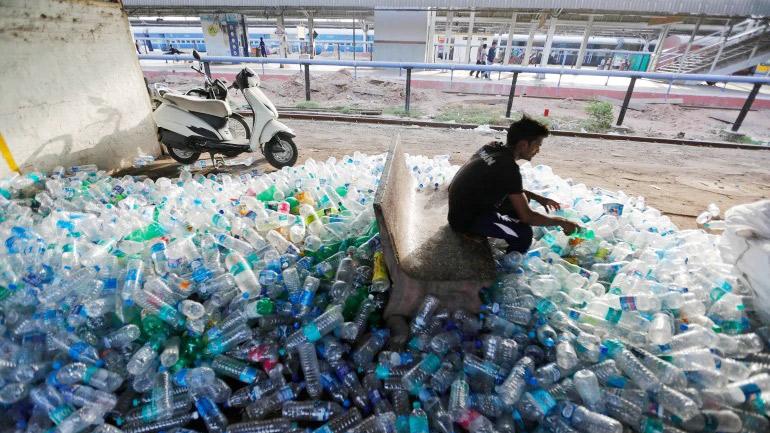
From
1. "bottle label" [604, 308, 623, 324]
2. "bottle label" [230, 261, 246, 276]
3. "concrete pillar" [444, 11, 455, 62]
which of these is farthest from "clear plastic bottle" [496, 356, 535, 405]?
"concrete pillar" [444, 11, 455, 62]

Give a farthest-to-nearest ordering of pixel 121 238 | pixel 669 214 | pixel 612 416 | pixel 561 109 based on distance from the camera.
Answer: pixel 561 109, pixel 669 214, pixel 121 238, pixel 612 416

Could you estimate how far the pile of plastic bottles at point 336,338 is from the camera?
200 cm

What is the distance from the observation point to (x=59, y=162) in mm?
4504

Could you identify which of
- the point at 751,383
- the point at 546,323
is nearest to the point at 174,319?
the point at 546,323

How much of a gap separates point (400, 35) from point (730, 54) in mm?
18399

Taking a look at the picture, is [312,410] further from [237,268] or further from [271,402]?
[237,268]

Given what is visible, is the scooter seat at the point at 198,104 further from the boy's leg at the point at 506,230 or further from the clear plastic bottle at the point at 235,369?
the boy's leg at the point at 506,230

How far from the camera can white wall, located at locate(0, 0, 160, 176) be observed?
12.7ft

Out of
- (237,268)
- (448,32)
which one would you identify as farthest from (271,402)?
(448,32)

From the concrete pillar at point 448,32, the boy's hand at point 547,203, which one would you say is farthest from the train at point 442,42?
the boy's hand at point 547,203

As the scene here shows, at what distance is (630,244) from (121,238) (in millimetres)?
4388

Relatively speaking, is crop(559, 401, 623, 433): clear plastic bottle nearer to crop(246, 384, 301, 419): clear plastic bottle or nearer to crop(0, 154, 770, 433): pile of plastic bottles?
crop(0, 154, 770, 433): pile of plastic bottles

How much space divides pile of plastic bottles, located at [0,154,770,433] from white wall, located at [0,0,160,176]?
63.4 inches

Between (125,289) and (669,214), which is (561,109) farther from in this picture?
(125,289)
